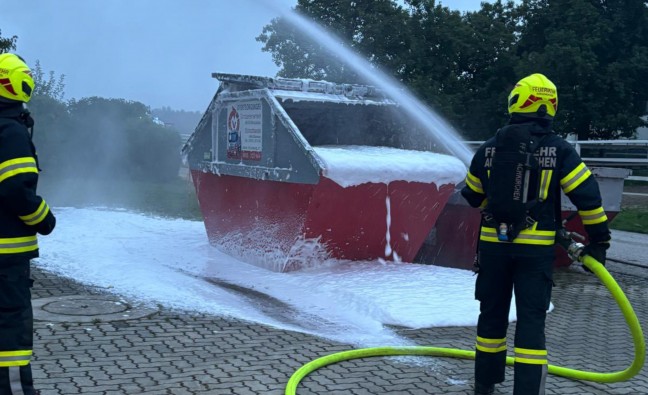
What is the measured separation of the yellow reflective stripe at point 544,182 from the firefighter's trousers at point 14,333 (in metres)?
2.79

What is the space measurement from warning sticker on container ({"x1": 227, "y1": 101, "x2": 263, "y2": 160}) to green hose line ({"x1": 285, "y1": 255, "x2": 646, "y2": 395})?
10.3ft

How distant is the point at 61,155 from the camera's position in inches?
723

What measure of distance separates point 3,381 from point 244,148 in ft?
15.1

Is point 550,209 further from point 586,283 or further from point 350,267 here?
point 586,283

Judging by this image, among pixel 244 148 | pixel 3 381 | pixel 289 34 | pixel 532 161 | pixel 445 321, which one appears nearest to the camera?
pixel 3 381

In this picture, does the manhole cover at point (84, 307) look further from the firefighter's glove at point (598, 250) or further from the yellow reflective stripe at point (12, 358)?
the firefighter's glove at point (598, 250)

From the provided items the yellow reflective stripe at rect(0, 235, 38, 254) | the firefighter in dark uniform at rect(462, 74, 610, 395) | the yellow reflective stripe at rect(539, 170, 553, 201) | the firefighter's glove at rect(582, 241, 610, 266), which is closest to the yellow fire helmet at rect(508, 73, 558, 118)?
the firefighter in dark uniform at rect(462, 74, 610, 395)

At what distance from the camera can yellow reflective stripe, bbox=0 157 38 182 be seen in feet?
12.2

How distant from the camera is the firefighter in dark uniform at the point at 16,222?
12.2ft

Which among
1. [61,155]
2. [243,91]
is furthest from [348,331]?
[61,155]

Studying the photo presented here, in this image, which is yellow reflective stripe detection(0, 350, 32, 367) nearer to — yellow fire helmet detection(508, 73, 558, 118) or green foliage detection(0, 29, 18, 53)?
yellow fire helmet detection(508, 73, 558, 118)

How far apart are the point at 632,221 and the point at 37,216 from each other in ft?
43.4

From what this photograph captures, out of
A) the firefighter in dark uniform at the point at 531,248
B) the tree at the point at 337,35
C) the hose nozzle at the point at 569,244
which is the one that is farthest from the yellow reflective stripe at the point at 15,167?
the tree at the point at 337,35

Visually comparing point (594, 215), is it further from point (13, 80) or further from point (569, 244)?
point (13, 80)
